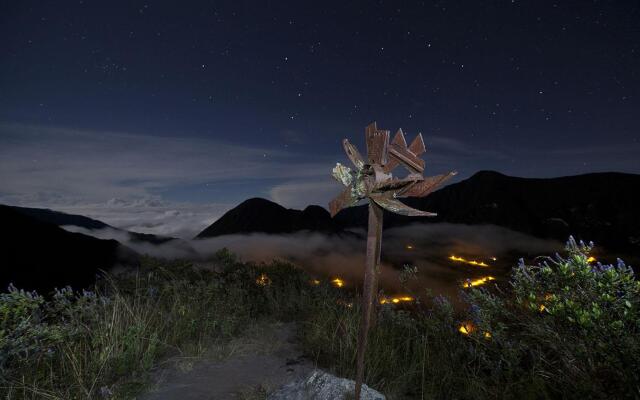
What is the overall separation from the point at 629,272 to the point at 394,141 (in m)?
2.26

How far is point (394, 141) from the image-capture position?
2.56 m

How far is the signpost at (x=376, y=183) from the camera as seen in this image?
2420 mm

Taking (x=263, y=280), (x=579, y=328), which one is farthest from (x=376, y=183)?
(x=263, y=280)

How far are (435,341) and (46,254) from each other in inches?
1710

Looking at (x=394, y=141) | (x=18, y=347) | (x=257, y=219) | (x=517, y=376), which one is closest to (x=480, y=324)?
Answer: (x=517, y=376)

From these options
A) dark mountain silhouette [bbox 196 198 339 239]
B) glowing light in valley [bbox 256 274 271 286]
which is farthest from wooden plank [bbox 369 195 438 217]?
dark mountain silhouette [bbox 196 198 339 239]

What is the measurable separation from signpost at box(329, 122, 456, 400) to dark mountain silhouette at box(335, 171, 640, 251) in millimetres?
41146

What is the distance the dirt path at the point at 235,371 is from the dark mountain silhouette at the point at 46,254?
24.7 meters

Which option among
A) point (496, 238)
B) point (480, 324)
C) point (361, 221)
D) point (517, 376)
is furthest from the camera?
point (361, 221)

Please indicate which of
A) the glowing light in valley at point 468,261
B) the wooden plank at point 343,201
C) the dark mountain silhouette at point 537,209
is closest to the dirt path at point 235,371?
the wooden plank at point 343,201

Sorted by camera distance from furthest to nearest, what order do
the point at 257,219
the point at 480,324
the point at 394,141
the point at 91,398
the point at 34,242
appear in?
the point at 257,219 → the point at 34,242 → the point at 480,324 → the point at 91,398 → the point at 394,141

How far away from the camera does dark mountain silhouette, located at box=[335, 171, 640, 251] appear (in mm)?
42531

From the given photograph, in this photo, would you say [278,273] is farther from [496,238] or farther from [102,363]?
[496,238]

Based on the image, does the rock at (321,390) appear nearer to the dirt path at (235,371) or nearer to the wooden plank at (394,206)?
the dirt path at (235,371)
